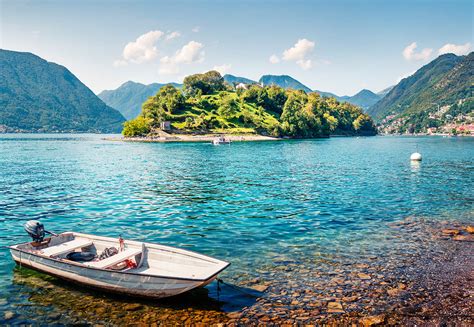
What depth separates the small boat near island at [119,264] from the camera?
14.1 metres

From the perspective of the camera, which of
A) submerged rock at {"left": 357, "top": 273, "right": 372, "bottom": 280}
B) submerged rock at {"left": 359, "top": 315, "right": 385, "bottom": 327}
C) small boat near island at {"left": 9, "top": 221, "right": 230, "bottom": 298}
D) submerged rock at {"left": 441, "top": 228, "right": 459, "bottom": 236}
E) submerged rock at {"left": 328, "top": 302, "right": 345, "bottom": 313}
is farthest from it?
submerged rock at {"left": 441, "top": 228, "right": 459, "bottom": 236}

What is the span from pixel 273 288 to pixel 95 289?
27.1ft

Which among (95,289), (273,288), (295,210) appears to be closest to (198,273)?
(273,288)

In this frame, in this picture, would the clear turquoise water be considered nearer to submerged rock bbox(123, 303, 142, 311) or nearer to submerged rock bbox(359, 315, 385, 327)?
submerged rock bbox(123, 303, 142, 311)

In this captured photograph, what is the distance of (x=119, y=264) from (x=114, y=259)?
44 cm

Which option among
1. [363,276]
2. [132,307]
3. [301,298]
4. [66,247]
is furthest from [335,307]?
[66,247]

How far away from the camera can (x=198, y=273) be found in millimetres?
14969

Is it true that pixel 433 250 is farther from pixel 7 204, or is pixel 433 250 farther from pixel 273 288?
pixel 7 204

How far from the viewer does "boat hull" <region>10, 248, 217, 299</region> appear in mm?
13859

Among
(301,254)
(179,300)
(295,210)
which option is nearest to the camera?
(179,300)

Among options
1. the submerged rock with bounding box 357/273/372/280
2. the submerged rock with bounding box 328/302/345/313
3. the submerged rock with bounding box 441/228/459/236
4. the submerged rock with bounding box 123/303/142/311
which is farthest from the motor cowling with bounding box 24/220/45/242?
the submerged rock with bounding box 441/228/459/236

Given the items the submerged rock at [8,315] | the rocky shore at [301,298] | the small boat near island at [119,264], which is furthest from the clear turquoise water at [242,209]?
the small boat near island at [119,264]

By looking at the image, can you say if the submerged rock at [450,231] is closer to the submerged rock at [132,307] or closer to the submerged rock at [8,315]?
the submerged rock at [132,307]

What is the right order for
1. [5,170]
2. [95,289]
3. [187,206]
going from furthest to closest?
[5,170], [187,206], [95,289]
